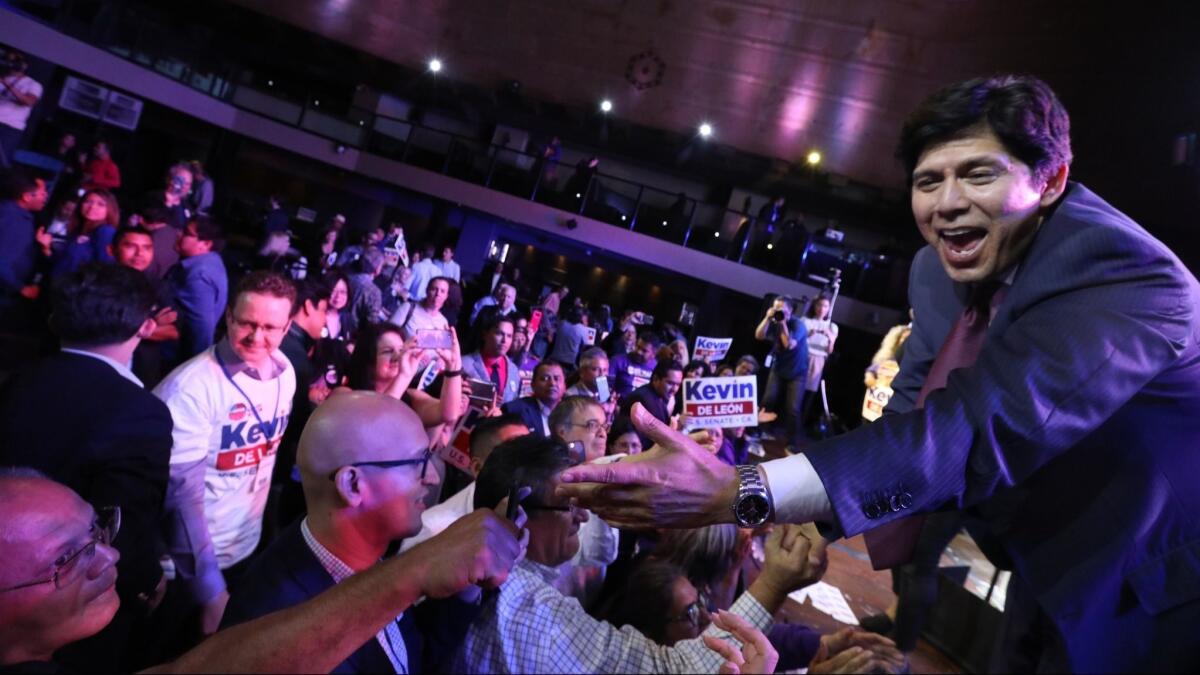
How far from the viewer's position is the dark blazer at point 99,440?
182 cm

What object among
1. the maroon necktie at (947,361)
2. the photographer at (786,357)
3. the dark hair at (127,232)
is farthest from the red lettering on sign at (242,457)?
the photographer at (786,357)

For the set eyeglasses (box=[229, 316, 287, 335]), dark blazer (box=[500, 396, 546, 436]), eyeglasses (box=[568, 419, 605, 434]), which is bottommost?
dark blazer (box=[500, 396, 546, 436])

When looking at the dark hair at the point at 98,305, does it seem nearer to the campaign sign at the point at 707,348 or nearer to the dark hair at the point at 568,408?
the dark hair at the point at 568,408

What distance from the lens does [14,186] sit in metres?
3.79

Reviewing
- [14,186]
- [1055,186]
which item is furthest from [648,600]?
[14,186]

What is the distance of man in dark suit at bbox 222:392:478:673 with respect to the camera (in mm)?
1513

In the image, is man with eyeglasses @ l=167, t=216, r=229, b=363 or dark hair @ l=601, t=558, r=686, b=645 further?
man with eyeglasses @ l=167, t=216, r=229, b=363

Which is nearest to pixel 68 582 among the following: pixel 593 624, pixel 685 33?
pixel 593 624

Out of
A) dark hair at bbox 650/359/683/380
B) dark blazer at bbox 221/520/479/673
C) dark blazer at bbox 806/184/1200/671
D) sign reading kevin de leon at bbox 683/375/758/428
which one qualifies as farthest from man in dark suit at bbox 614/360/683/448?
dark blazer at bbox 806/184/1200/671

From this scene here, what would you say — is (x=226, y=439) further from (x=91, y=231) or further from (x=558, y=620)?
(x=91, y=231)

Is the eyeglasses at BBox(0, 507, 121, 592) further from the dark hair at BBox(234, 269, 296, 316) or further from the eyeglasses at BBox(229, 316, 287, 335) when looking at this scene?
the dark hair at BBox(234, 269, 296, 316)

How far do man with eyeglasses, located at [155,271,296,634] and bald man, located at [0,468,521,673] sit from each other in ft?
2.17

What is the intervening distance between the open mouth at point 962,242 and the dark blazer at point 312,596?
4.53ft

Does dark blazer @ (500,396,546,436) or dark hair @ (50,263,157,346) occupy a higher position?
dark hair @ (50,263,157,346)
